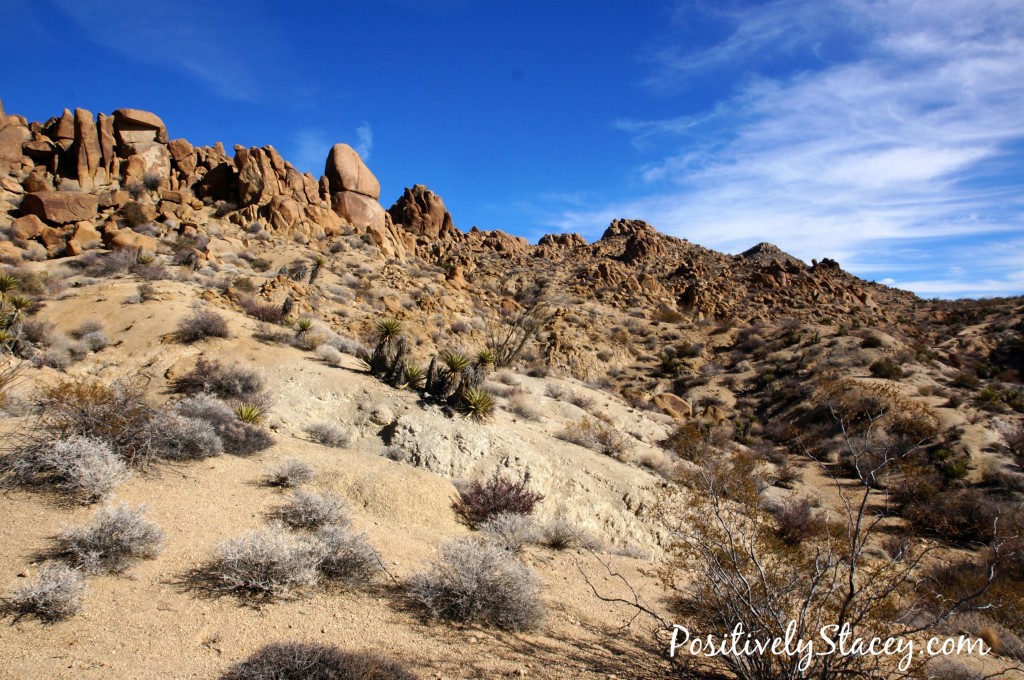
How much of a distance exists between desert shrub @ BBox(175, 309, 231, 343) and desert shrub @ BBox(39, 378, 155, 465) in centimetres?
663

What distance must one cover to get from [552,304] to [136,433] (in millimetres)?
29111

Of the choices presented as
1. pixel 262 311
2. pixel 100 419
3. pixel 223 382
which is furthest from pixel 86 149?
pixel 100 419

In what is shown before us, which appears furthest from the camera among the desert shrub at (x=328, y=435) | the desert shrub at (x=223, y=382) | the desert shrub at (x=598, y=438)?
the desert shrub at (x=598, y=438)

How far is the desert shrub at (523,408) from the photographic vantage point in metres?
14.9

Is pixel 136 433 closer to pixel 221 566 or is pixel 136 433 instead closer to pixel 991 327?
pixel 221 566

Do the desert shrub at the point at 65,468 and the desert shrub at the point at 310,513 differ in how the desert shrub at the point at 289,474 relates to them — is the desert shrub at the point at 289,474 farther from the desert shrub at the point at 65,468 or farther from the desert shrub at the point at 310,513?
the desert shrub at the point at 65,468

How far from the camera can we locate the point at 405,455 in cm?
1052

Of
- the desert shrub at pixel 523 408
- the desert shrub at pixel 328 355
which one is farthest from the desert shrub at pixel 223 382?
the desert shrub at pixel 523 408

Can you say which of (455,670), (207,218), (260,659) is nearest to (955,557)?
(455,670)

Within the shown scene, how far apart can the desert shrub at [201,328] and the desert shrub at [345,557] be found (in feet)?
33.0

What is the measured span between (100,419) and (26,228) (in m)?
23.0

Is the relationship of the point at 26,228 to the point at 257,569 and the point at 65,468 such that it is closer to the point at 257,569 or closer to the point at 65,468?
the point at 65,468

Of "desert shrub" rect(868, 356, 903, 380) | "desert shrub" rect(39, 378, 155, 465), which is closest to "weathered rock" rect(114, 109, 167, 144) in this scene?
"desert shrub" rect(39, 378, 155, 465)

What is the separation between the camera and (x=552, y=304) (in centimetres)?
3491
